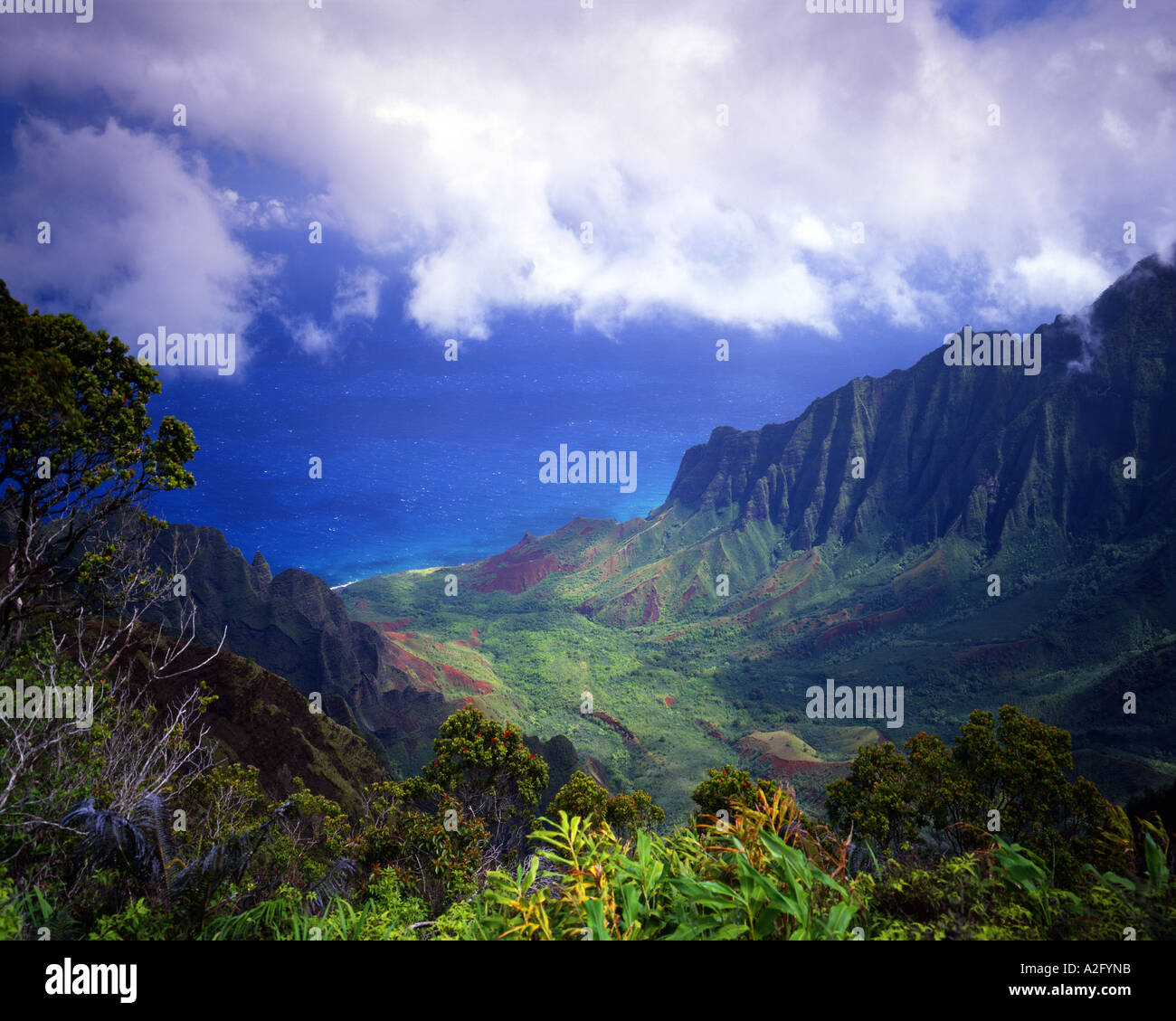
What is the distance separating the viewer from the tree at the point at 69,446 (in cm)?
958

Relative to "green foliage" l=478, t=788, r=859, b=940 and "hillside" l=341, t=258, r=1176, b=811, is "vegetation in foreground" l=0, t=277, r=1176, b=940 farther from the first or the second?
"hillside" l=341, t=258, r=1176, b=811

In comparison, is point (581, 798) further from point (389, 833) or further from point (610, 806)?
point (389, 833)

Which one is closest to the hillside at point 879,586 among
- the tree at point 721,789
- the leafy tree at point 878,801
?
the leafy tree at point 878,801

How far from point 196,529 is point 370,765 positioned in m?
39.4

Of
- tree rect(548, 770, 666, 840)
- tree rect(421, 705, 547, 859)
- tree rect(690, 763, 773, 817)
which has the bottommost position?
tree rect(548, 770, 666, 840)

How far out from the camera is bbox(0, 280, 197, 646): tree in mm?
9578

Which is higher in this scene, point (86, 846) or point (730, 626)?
point (86, 846)

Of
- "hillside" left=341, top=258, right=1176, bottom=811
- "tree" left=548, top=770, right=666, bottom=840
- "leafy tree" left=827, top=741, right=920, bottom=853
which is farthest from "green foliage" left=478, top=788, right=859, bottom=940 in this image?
"hillside" left=341, top=258, right=1176, bottom=811

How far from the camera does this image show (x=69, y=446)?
33.2 ft

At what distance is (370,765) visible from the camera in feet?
119

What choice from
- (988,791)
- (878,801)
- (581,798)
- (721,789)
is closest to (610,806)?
(581,798)

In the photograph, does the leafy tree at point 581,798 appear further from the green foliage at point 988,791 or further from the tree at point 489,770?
the green foliage at point 988,791
